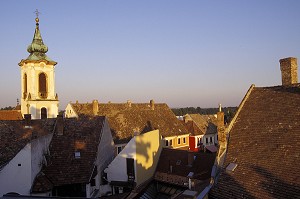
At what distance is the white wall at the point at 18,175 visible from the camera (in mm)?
20888

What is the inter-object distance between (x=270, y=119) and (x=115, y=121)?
28.1 m

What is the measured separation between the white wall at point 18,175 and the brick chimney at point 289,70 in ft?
60.1

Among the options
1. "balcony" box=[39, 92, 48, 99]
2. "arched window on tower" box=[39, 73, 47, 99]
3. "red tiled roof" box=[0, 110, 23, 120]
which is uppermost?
"arched window on tower" box=[39, 73, 47, 99]

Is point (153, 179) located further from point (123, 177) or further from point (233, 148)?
point (233, 148)

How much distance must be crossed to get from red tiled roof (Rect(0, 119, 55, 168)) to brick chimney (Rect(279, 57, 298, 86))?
61.4 ft

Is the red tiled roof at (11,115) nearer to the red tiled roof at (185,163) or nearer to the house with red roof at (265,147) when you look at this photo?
the red tiled roof at (185,163)

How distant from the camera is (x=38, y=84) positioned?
133 feet

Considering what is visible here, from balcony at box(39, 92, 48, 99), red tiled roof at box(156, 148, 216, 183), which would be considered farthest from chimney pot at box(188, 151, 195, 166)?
balcony at box(39, 92, 48, 99)

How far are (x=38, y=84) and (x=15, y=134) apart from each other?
706 inches

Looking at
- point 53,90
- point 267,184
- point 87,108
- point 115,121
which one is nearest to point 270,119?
point 267,184

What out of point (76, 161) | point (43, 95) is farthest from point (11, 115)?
point (76, 161)

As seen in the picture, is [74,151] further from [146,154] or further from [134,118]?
[134,118]

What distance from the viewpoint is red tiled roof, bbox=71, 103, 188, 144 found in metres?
40.8

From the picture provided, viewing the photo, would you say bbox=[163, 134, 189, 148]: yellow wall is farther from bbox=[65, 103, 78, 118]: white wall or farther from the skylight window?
the skylight window
